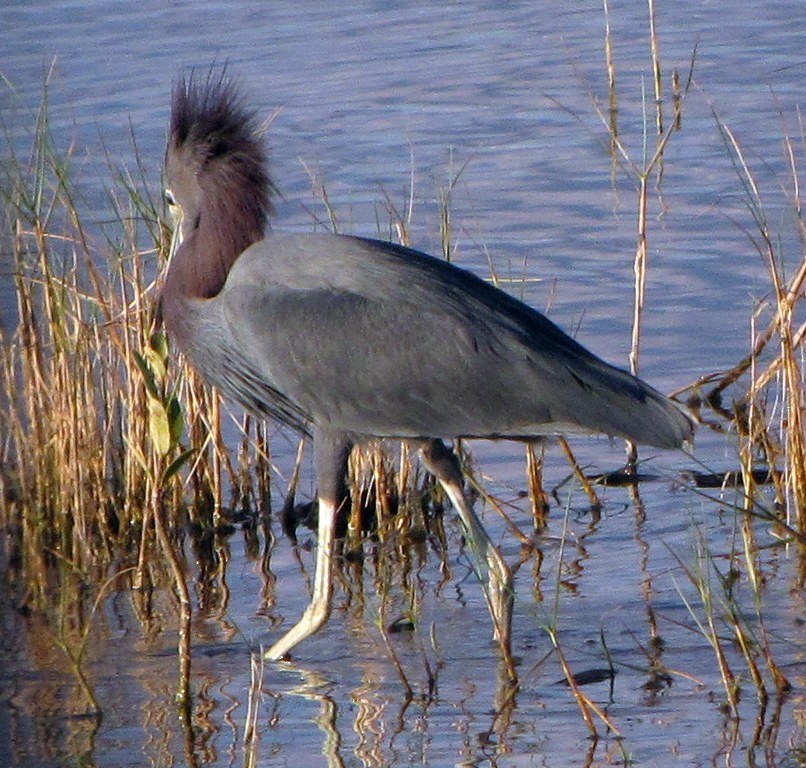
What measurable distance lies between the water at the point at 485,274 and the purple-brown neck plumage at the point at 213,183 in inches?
24.1

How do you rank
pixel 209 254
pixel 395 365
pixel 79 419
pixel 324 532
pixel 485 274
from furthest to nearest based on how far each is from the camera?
pixel 485 274 < pixel 79 419 < pixel 209 254 < pixel 395 365 < pixel 324 532

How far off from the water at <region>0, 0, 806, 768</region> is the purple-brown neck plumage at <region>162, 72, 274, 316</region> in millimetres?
612

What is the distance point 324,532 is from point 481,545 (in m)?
0.51

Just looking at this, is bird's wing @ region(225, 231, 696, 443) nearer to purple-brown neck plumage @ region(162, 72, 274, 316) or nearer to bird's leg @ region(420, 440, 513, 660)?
bird's leg @ region(420, 440, 513, 660)

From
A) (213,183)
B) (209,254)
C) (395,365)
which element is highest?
(213,183)

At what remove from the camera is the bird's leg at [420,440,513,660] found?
495 centimetres

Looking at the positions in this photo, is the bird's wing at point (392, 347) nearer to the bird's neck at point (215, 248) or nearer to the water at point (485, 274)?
the bird's neck at point (215, 248)

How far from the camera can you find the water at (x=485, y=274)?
14.6 ft

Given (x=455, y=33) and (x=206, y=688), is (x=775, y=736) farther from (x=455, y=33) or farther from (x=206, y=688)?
(x=455, y=33)

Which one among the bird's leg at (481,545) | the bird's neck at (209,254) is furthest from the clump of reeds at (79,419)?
the bird's leg at (481,545)

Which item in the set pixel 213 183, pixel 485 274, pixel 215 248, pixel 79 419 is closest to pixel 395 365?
pixel 215 248

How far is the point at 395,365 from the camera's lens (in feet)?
17.9

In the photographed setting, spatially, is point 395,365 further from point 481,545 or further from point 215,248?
point 215,248

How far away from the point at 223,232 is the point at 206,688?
66.0 inches
